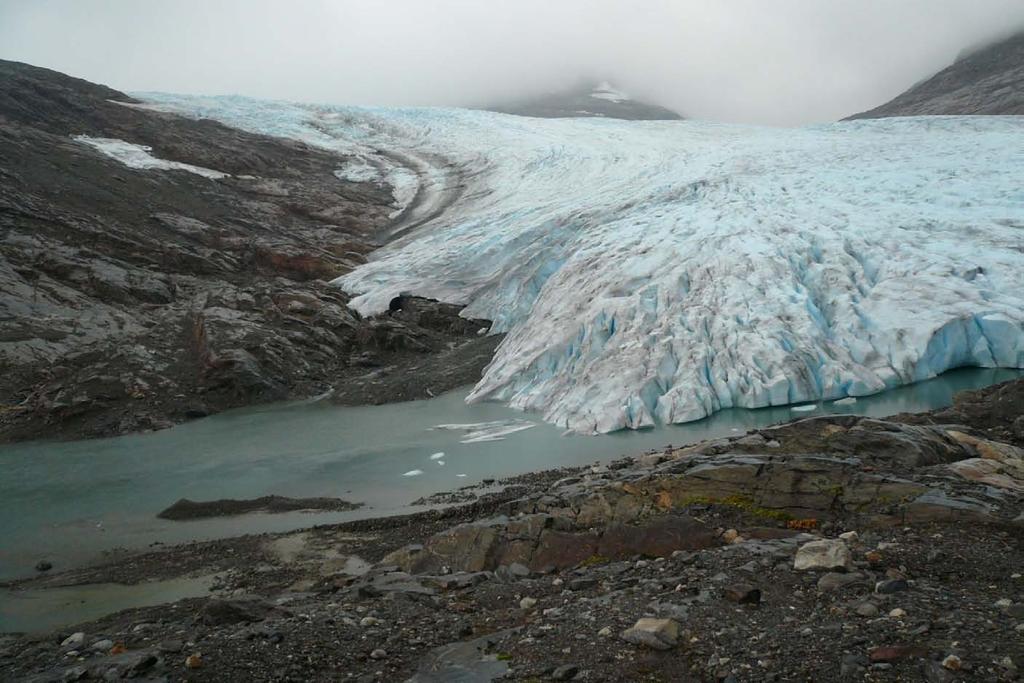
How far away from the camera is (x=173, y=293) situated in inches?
883

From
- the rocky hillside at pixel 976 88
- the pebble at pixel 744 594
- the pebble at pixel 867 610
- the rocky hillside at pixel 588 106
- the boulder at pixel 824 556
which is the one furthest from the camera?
the rocky hillside at pixel 588 106

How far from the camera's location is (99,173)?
90.3 feet

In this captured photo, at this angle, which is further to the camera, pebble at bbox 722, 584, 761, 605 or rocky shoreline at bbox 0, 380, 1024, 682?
pebble at bbox 722, 584, 761, 605

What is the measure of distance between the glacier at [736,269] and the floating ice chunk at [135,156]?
9.35 m

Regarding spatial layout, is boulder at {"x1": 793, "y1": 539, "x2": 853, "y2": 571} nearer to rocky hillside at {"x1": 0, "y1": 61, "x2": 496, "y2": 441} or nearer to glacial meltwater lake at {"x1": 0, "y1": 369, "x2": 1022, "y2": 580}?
glacial meltwater lake at {"x1": 0, "y1": 369, "x2": 1022, "y2": 580}

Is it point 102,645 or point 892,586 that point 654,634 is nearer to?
point 892,586

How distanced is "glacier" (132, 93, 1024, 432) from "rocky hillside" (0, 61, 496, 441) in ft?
6.51

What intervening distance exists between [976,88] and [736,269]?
1717 inches

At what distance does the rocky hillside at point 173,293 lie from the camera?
59.1 feet

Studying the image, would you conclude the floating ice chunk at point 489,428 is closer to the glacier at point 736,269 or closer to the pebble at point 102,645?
the glacier at point 736,269

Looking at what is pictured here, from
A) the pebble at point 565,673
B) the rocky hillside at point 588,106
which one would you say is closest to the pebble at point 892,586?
the pebble at point 565,673

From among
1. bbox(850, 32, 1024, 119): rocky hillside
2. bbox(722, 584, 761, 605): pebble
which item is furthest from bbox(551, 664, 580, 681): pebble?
bbox(850, 32, 1024, 119): rocky hillside

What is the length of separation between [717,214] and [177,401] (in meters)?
13.1

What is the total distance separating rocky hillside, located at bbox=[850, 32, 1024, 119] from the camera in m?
44.5
